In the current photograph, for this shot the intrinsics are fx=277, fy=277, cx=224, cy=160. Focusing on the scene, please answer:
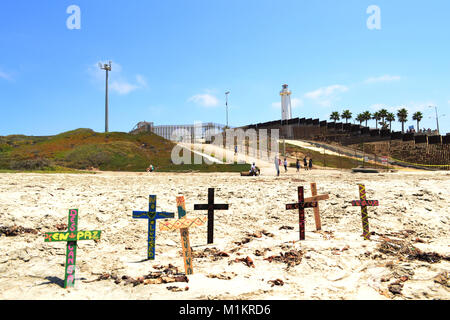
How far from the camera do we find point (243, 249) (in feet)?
23.7

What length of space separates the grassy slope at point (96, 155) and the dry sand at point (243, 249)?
19031 millimetres

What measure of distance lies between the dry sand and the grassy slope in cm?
1903

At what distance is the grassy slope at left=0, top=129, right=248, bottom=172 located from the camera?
99.7 feet

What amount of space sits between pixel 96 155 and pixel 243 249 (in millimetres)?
33287

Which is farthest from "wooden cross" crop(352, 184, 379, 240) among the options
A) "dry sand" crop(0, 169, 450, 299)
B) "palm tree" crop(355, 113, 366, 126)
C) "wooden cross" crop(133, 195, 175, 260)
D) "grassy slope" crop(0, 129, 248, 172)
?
"palm tree" crop(355, 113, 366, 126)

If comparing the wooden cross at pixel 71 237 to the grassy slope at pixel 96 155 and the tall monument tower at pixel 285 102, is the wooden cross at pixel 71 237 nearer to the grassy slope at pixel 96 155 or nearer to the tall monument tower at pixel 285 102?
the grassy slope at pixel 96 155

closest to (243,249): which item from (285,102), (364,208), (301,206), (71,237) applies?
(301,206)

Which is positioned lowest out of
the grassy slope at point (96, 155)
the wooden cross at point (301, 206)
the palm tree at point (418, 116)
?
the wooden cross at point (301, 206)

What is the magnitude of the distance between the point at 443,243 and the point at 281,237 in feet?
14.2

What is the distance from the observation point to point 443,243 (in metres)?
7.54

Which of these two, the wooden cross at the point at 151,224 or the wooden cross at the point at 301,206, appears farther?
the wooden cross at the point at 301,206

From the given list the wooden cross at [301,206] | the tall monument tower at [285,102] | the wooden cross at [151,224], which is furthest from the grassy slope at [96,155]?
the tall monument tower at [285,102]

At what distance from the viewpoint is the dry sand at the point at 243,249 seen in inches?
193

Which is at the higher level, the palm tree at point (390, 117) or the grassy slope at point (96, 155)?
the palm tree at point (390, 117)
